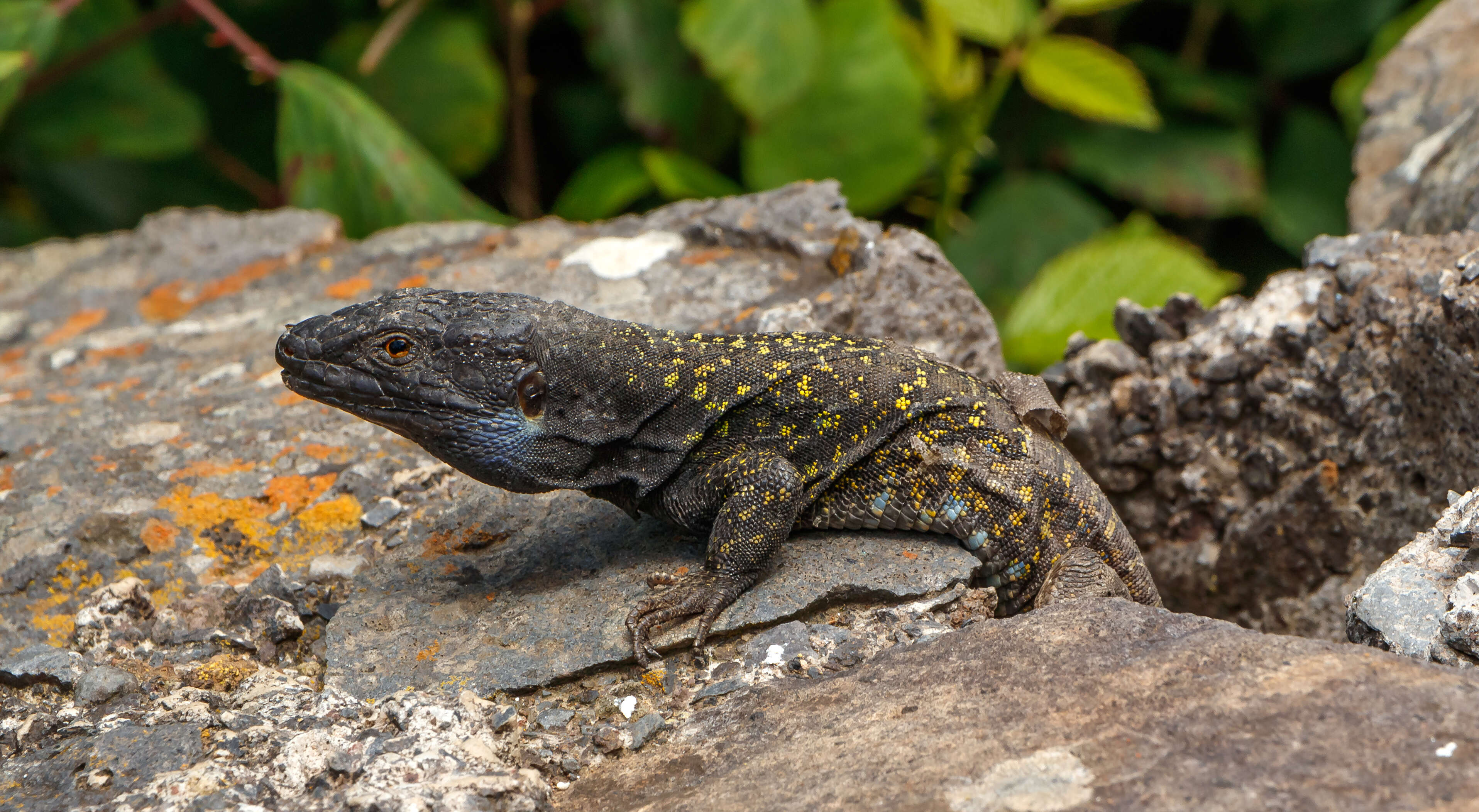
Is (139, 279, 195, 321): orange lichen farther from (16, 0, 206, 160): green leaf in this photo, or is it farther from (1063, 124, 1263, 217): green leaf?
(1063, 124, 1263, 217): green leaf

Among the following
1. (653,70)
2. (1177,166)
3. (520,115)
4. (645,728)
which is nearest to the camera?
(645,728)

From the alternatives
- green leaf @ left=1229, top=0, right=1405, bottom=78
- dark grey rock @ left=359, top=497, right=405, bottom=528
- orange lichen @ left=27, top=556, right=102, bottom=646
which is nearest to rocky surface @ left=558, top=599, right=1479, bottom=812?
dark grey rock @ left=359, top=497, right=405, bottom=528

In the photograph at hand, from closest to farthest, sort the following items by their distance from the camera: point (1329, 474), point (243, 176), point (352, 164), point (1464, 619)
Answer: point (1464, 619) < point (1329, 474) < point (352, 164) < point (243, 176)

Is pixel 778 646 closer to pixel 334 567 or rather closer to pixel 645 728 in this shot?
pixel 645 728

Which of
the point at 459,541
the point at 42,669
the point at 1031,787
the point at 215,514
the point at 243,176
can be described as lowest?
the point at 42,669

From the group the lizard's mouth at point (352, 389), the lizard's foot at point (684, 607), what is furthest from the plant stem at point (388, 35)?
the lizard's foot at point (684, 607)

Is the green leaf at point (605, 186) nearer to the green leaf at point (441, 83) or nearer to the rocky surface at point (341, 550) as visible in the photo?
the green leaf at point (441, 83)

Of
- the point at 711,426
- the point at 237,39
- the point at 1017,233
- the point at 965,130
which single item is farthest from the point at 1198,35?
the point at 237,39

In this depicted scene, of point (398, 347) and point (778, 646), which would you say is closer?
point (778, 646)
